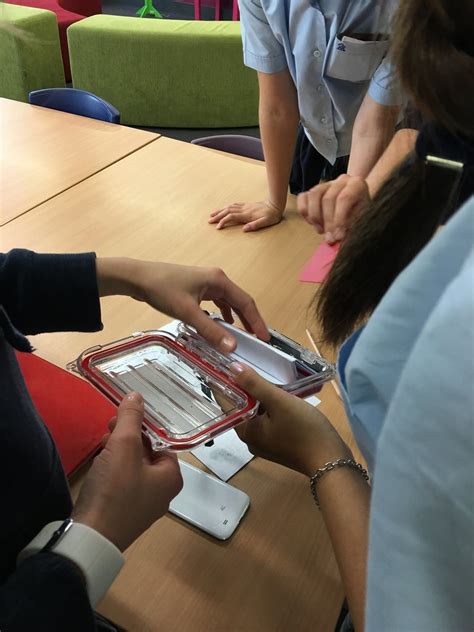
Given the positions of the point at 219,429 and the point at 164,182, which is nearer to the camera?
the point at 219,429

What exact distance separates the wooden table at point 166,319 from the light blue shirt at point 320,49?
253 millimetres

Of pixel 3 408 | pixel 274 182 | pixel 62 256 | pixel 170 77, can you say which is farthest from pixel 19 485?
pixel 170 77

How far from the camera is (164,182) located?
1375mm

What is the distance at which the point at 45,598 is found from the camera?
47cm

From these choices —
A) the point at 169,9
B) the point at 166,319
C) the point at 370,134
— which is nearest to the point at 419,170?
the point at 166,319

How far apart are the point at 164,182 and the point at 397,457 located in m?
1.18

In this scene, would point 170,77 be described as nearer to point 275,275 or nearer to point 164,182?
point 164,182

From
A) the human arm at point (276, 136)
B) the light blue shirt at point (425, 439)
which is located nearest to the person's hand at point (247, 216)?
the human arm at point (276, 136)

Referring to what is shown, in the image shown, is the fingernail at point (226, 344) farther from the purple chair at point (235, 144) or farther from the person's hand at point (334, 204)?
the purple chair at point (235, 144)

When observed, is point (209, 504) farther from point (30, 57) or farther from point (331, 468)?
point (30, 57)

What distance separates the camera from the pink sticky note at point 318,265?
106 centimetres

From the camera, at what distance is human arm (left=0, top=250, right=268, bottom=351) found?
73cm

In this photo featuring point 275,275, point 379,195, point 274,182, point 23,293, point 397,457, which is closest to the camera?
point 397,457

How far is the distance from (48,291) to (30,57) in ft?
7.99
